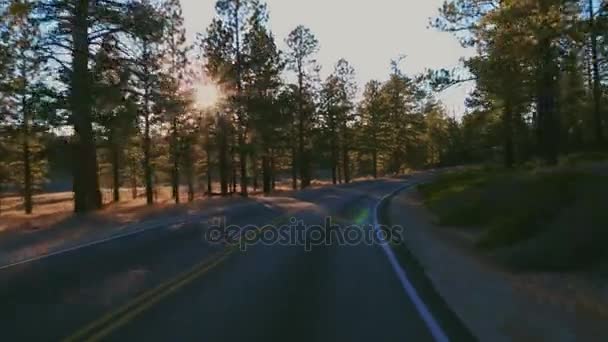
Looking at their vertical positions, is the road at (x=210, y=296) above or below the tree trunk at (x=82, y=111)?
below

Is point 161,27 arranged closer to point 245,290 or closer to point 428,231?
point 428,231

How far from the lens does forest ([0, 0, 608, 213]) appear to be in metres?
25.4

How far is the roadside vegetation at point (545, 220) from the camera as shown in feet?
36.3

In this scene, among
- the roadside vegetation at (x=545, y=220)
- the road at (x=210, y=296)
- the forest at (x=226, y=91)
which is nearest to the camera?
the road at (x=210, y=296)

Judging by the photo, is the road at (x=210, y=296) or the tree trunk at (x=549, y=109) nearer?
the road at (x=210, y=296)

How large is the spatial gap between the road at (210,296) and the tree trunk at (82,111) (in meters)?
11.8

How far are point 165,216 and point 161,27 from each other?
25.2 ft

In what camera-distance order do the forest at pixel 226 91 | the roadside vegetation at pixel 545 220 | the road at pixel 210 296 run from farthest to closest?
the forest at pixel 226 91 < the roadside vegetation at pixel 545 220 < the road at pixel 210 296

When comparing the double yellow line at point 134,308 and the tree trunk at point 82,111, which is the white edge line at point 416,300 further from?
→ the tree trunk at point 82,111

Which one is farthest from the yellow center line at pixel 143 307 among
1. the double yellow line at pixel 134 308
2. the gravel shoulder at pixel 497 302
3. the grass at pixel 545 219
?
the grass at pixel 545 219

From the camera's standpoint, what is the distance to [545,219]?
45.9 ft

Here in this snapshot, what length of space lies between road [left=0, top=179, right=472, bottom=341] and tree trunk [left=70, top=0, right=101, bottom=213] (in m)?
11.8

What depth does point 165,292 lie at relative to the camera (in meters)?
9.81

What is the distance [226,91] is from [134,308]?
1569 inches
